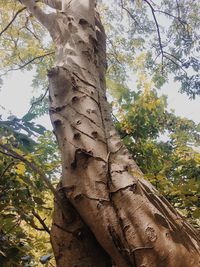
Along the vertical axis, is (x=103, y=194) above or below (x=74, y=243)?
above

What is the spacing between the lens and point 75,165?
4.68 feet

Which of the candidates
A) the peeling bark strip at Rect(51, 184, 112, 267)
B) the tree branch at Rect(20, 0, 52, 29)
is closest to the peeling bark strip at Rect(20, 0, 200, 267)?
the peeling bark strip at Rect(51, 184, 112, 267)

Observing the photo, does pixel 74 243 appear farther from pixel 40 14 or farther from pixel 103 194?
pixel 40 14

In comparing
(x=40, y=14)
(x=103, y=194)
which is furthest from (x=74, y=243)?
(x=40, y=14)

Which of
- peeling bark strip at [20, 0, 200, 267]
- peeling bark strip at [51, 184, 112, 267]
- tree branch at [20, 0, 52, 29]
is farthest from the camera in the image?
tree branch at [20, 0, 52, 29]

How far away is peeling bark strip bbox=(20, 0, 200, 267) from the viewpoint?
114 cm

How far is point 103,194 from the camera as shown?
1299mm

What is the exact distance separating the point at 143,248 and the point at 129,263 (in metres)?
0.10

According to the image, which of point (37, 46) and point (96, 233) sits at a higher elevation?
point (37, 46)

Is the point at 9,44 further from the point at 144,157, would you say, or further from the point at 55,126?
the point at 55,126

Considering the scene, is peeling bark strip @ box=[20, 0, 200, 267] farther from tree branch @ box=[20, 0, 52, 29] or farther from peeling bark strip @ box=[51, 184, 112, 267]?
tree branch @ box=[20, 0, 52, 29]

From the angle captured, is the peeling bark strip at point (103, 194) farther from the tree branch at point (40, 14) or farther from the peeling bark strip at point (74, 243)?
the tree branch at point (40, 14)

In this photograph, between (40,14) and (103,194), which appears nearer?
(103,194)

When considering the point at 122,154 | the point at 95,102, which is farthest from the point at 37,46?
the point at 122,154
